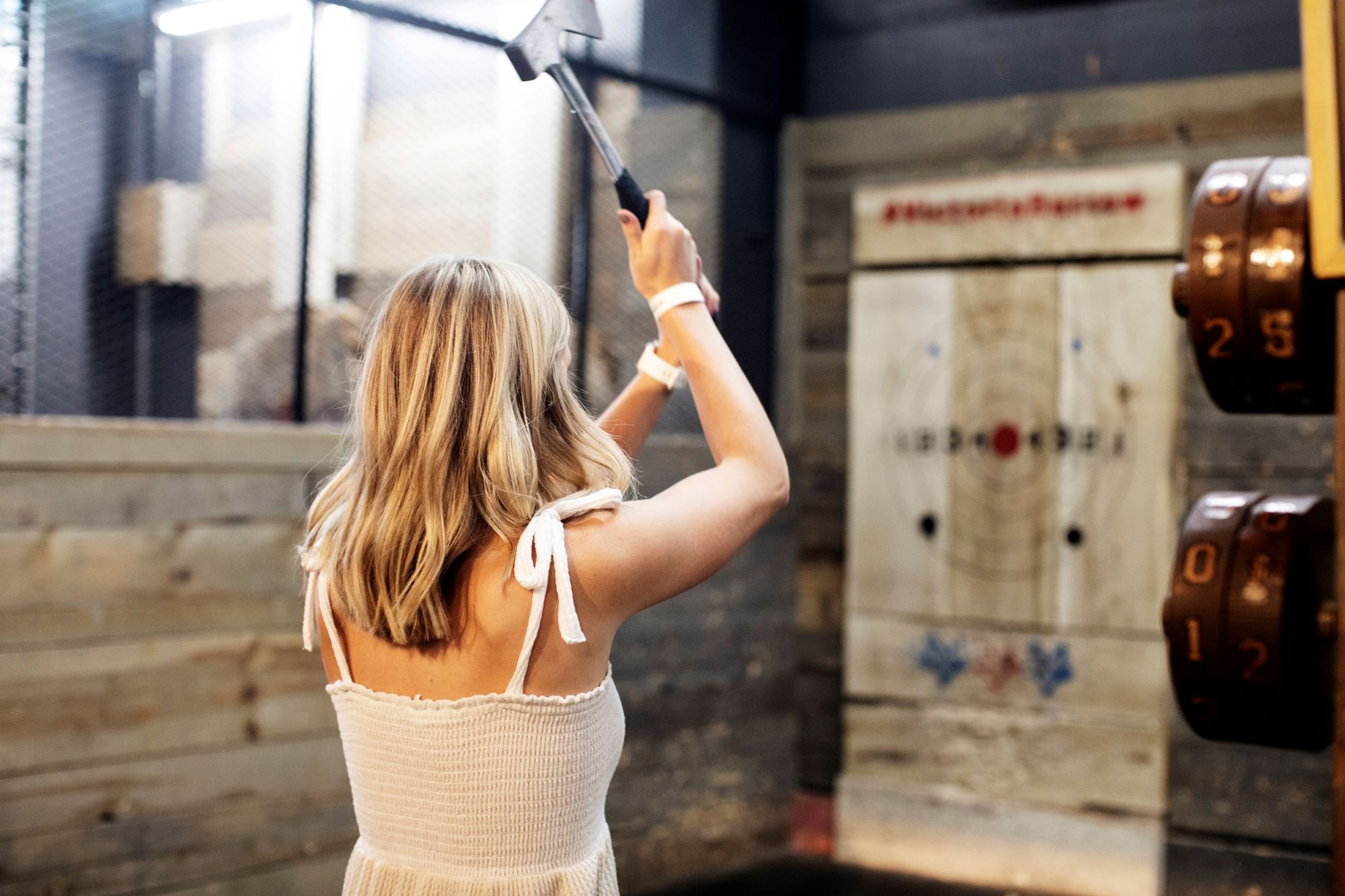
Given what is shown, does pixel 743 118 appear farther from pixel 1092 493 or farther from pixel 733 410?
pixel 733 410

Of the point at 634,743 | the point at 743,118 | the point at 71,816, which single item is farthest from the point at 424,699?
the point at 743,118

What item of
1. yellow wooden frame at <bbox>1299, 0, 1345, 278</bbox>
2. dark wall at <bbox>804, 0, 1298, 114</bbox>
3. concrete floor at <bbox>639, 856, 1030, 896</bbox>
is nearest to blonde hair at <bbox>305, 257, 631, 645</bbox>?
yellow wooden frame at <bbox>1299, 0, 1345, 278</bbox>

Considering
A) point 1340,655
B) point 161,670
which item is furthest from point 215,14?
point 1340,655

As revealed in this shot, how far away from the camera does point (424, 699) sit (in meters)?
1.32

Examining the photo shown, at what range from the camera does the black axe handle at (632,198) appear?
1.49 metres

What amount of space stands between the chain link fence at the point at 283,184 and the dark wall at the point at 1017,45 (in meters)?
0.58

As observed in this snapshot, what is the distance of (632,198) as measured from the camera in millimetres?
1493

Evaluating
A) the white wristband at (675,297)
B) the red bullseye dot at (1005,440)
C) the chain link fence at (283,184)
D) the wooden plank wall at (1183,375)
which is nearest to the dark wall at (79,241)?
the chain link fence at (283,184)

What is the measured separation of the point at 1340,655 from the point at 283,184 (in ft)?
10.2

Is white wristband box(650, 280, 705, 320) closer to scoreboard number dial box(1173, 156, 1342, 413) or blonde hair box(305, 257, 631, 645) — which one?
blonde hair box(305, 257, 631, 645)

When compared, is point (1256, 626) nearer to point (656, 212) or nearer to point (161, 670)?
point (656, 212)

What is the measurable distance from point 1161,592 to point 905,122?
1.77m

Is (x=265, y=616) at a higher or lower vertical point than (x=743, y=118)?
lower

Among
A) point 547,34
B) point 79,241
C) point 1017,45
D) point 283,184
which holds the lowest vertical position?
point 547,34
